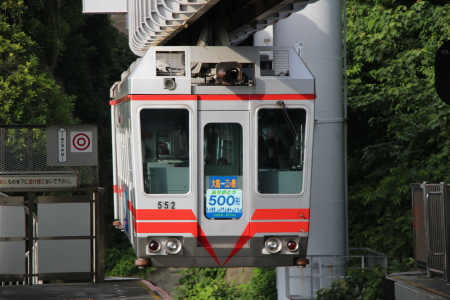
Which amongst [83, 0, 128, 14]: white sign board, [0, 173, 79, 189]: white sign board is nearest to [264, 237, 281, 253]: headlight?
[0, 173, 79, 189]: white sign board

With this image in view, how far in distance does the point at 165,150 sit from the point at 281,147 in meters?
1.38

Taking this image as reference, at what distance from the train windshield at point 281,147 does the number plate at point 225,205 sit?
0.98 ft

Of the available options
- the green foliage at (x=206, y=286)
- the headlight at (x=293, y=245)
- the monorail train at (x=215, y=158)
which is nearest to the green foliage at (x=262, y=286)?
the green foliage at (x=206, y=286)

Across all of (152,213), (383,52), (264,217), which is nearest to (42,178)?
(152,213)

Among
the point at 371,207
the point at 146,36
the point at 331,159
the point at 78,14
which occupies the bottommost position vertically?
the point at 371,207

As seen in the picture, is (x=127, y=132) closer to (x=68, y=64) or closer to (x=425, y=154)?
(x=425, y=154)

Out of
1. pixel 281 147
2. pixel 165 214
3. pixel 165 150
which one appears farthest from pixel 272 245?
pixel 165 150

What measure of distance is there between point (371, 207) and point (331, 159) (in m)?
3.95

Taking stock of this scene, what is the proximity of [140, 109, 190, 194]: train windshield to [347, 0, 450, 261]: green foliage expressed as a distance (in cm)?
689

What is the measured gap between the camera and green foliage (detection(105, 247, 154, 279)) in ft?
78.7

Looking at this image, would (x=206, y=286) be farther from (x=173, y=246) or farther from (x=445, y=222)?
(x=445, y=222)

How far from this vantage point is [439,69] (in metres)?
6.54

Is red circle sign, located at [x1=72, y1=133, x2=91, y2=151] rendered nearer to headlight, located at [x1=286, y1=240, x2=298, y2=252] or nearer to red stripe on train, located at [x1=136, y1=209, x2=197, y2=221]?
red stripe on train, located at [x1=136, y1=209, x2=197, y2=221]

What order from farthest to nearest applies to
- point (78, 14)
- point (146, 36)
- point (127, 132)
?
1. point (78, 14)
2. point (146, 36)
3. point (127, 132)
